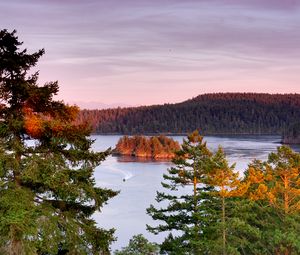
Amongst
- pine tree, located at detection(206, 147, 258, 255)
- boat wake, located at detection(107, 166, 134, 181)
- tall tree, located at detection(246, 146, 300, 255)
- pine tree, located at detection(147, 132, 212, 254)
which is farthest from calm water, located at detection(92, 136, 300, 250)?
tall tree, located at detection(246, 146, 300, 255)

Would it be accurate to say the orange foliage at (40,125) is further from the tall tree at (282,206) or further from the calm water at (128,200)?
the calm water at (128,200)

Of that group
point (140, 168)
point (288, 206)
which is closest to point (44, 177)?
point (288, 206)

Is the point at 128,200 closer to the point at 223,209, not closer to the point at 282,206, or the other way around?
the point at 282,206

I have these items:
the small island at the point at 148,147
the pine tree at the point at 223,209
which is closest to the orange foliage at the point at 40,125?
the pine tree at the point at 223,209

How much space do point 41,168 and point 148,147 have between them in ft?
557

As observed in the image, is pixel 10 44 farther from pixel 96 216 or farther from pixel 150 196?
pixel 150 196

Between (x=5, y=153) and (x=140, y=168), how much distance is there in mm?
119395

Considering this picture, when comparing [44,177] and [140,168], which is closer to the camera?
[44,177]

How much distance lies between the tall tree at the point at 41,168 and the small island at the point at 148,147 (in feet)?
515

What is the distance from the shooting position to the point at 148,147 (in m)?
182

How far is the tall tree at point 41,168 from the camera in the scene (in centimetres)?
1232

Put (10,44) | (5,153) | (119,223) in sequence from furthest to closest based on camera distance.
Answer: (119,223)
(10,44)
(5,153)

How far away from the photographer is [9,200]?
12.0 meters

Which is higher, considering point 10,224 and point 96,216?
point 10,224
